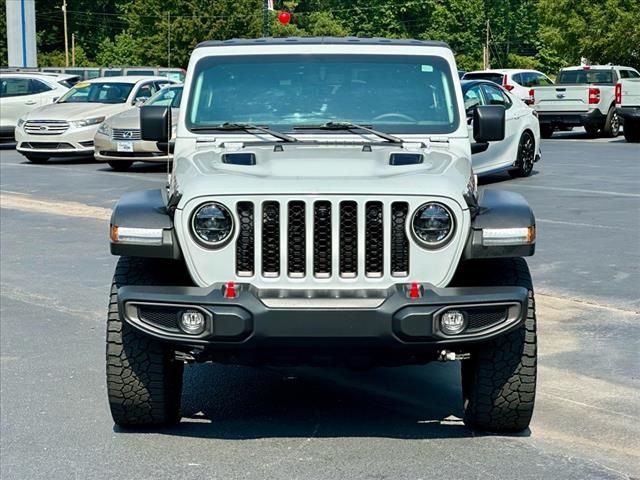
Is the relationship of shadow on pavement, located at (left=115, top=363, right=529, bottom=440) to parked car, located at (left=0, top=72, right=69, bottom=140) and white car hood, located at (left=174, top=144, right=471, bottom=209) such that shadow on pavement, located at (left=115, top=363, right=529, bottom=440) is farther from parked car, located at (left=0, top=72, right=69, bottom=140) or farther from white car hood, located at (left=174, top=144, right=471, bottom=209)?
parked car, located at (left=0, top=72, right=69, bottom=140)

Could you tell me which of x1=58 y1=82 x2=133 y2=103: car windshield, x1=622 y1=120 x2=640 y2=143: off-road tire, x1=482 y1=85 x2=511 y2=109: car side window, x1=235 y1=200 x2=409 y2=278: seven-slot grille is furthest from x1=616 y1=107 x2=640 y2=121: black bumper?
x1=235 y1=200 x2=409 y2=278: seven-slot grille

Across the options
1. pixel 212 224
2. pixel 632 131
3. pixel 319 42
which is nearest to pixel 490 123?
pixel 319 42

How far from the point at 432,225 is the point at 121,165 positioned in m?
16.9

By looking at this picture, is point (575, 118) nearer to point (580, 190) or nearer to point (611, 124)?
point (611, 124)

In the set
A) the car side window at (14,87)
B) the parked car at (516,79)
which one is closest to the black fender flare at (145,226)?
the car side window at (14,87)

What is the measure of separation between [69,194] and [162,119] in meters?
10.6

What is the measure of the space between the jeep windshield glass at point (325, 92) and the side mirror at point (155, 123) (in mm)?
191

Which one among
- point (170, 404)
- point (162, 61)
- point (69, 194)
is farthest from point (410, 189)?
point (162, 61)

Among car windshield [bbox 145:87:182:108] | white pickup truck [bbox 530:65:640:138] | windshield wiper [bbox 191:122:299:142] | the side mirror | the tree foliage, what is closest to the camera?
windshield wiper [bbox 191:122:299:142]

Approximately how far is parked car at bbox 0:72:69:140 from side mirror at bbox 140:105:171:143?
21234 mm

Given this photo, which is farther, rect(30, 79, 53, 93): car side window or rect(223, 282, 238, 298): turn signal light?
rect(30, 79, 53, 93): car side window

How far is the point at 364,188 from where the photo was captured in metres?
5.36

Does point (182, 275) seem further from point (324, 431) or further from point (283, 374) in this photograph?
point (283, 374)

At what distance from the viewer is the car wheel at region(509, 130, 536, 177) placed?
18.6 m
